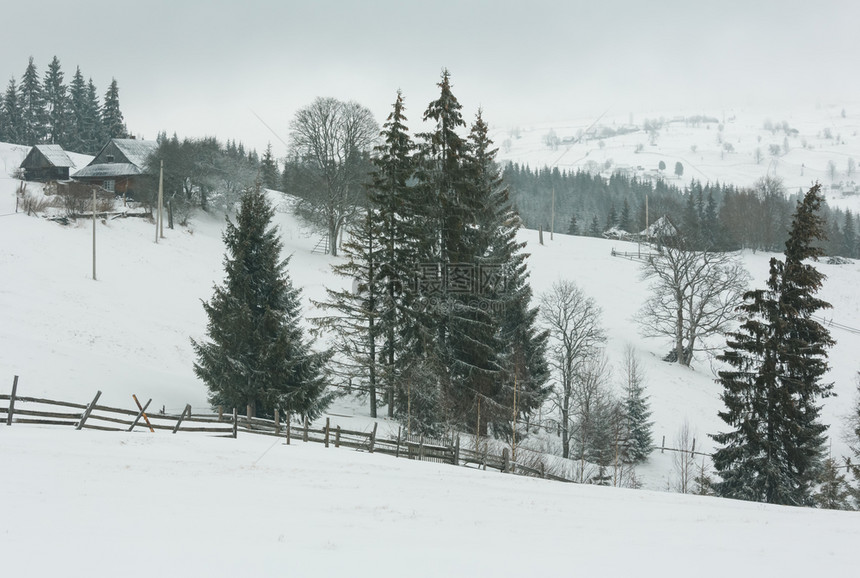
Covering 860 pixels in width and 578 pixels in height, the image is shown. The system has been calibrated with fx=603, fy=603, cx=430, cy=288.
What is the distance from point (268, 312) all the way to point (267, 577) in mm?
16371

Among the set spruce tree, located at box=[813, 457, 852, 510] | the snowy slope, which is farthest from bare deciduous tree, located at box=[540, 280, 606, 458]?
the snowy slope

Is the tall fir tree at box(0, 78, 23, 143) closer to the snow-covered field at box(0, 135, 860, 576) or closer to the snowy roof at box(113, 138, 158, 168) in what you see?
the snowy roof at box(113, 138, 158, 168)

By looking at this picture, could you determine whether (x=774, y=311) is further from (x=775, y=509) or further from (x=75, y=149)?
(x=75, y=149)

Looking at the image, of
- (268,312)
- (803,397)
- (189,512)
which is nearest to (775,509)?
(803,397)

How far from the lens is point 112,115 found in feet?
340

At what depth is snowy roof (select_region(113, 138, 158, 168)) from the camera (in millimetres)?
63031

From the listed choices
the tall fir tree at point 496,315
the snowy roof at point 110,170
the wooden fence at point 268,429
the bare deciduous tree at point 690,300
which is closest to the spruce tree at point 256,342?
the wooden fence at point 268,429

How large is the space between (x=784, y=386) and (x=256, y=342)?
20.2 m

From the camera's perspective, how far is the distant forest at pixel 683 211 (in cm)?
8119

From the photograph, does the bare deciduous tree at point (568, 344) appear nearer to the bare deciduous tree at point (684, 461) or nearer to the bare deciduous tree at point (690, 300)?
the bare deciduous tree at point (684, 461)

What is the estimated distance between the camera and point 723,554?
12516 millimetres

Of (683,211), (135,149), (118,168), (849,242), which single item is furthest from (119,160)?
(849,242)

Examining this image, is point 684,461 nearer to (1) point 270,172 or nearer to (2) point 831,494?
(2) point 831,494

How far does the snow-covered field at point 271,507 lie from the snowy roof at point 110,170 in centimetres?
3040
